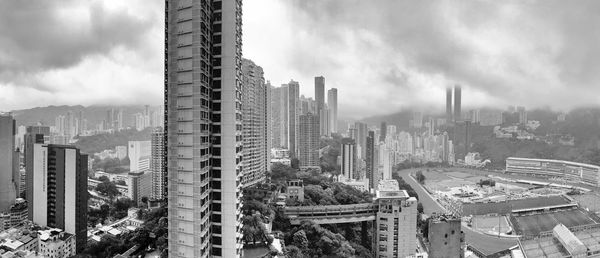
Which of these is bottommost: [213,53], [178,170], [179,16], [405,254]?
[405,254]

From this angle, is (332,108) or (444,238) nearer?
(444,238)

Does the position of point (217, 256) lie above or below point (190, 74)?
Result: below

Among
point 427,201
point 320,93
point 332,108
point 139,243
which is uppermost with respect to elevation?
point 320,93

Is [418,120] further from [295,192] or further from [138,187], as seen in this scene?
[138,187]

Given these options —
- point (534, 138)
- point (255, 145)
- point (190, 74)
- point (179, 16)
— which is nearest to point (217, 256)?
point (190, 74)

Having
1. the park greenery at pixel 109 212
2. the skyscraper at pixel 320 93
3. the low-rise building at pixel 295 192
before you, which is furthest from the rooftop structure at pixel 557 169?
the park greenery at pixel 109 212

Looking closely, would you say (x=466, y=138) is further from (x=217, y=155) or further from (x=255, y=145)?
(x=217, y=155)

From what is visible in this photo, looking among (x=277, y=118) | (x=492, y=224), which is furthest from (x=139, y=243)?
(x=277, y=118)

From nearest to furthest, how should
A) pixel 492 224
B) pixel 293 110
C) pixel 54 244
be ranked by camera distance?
1. pixel 54 244
2. pixel 492 224
3. pixel 293 110
